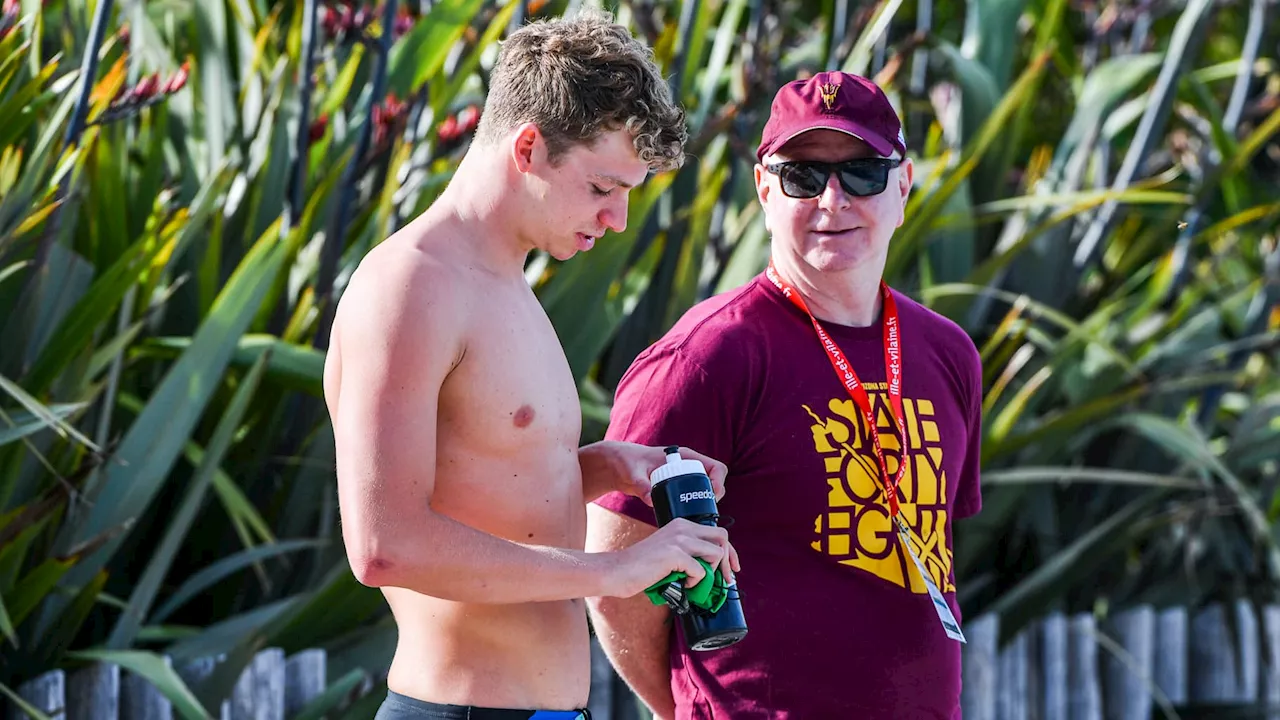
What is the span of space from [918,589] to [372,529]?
0.90 metres

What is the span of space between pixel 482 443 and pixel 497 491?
0.20 feet

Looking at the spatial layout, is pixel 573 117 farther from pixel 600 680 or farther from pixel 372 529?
pixel 600 680

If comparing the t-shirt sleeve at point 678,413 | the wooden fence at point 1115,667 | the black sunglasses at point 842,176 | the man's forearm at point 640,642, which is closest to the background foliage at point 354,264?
the wooden fence at point 1115,667

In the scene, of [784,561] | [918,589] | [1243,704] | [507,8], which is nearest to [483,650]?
[784,561]

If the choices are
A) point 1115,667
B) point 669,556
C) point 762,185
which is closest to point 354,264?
point 762,185

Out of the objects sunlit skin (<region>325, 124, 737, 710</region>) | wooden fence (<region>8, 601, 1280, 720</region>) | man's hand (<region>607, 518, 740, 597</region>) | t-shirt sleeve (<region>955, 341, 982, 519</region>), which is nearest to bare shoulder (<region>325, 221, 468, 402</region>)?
sunlit skin (<region>325, 124, 737, 710</region>)

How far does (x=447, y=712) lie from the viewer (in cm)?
174

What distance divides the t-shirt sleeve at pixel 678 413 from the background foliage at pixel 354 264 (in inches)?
35.2

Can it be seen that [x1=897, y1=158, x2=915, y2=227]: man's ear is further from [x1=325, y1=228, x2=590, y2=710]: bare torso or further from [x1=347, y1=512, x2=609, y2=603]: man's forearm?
[x1=347, y1=512, x2=609, y2=603]: man's forearm

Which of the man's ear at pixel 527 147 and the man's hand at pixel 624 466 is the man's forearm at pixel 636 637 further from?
the man's ear at pixel 527 147

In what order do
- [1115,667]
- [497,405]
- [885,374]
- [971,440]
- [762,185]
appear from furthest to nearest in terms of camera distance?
[1115,667], [971,440], [762,185], [885,374], [497,405]

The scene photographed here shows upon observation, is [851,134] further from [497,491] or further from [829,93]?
[497,491]

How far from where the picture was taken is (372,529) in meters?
1.61

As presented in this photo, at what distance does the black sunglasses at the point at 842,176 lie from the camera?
2328mm
